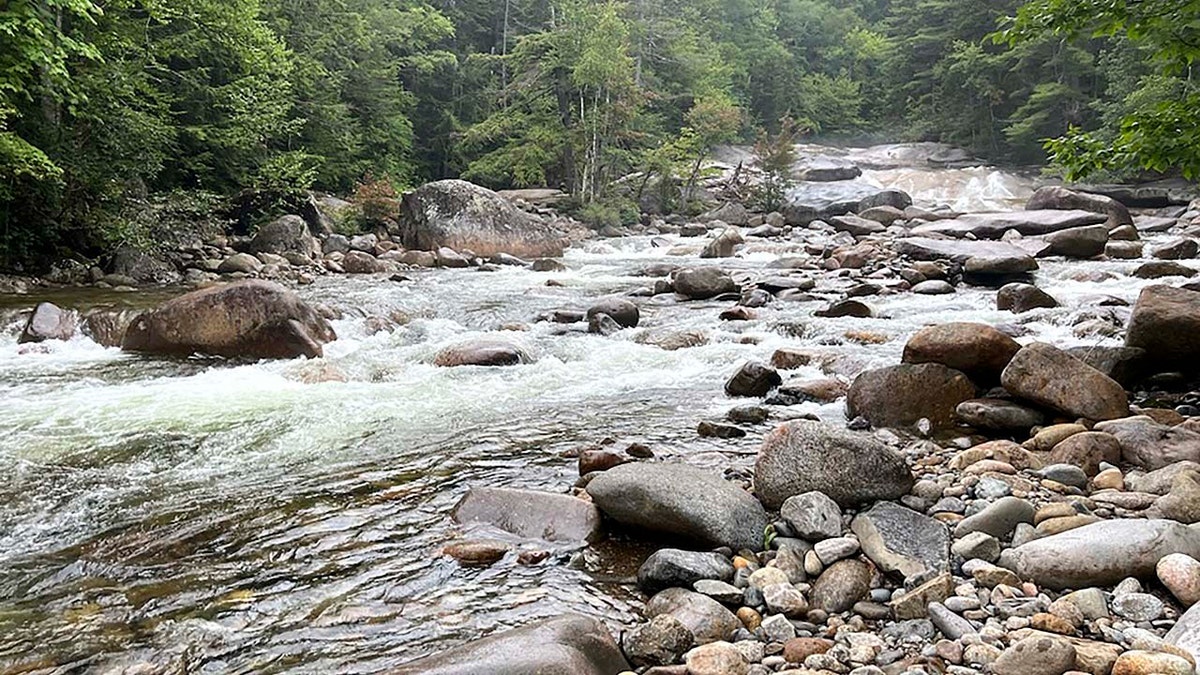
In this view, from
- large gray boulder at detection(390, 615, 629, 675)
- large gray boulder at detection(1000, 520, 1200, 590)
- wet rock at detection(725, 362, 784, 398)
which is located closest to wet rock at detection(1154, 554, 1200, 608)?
large gray boulder at detection(1000, 520, 1200, 590)

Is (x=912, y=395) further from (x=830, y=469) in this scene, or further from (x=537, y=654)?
(x=537, y=654)

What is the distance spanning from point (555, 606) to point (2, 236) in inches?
539

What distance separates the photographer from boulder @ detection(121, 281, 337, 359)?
29.3 ft

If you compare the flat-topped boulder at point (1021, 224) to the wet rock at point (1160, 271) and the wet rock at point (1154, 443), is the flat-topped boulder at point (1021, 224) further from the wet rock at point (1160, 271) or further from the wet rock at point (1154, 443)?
the wet rock at point (1154, 443)

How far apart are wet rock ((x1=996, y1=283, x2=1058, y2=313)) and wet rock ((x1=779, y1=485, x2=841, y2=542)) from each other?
7889 mm

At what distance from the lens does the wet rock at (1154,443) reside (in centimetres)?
451

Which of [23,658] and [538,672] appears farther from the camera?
[23,658]

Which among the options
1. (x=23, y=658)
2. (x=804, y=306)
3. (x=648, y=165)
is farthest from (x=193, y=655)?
(x=648, y=165)

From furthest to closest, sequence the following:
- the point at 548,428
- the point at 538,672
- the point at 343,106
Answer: the point at 343,106 → the point at 548,428 → the point at 538,672

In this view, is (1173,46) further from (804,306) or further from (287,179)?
(287,179)

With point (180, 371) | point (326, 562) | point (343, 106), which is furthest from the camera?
point (343, 106)

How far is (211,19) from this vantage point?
1515cm

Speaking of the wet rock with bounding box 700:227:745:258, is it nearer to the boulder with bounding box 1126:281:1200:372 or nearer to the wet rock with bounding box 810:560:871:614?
the boulder with bounding box 1126:281:1200:372

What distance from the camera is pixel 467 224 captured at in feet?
66.9
